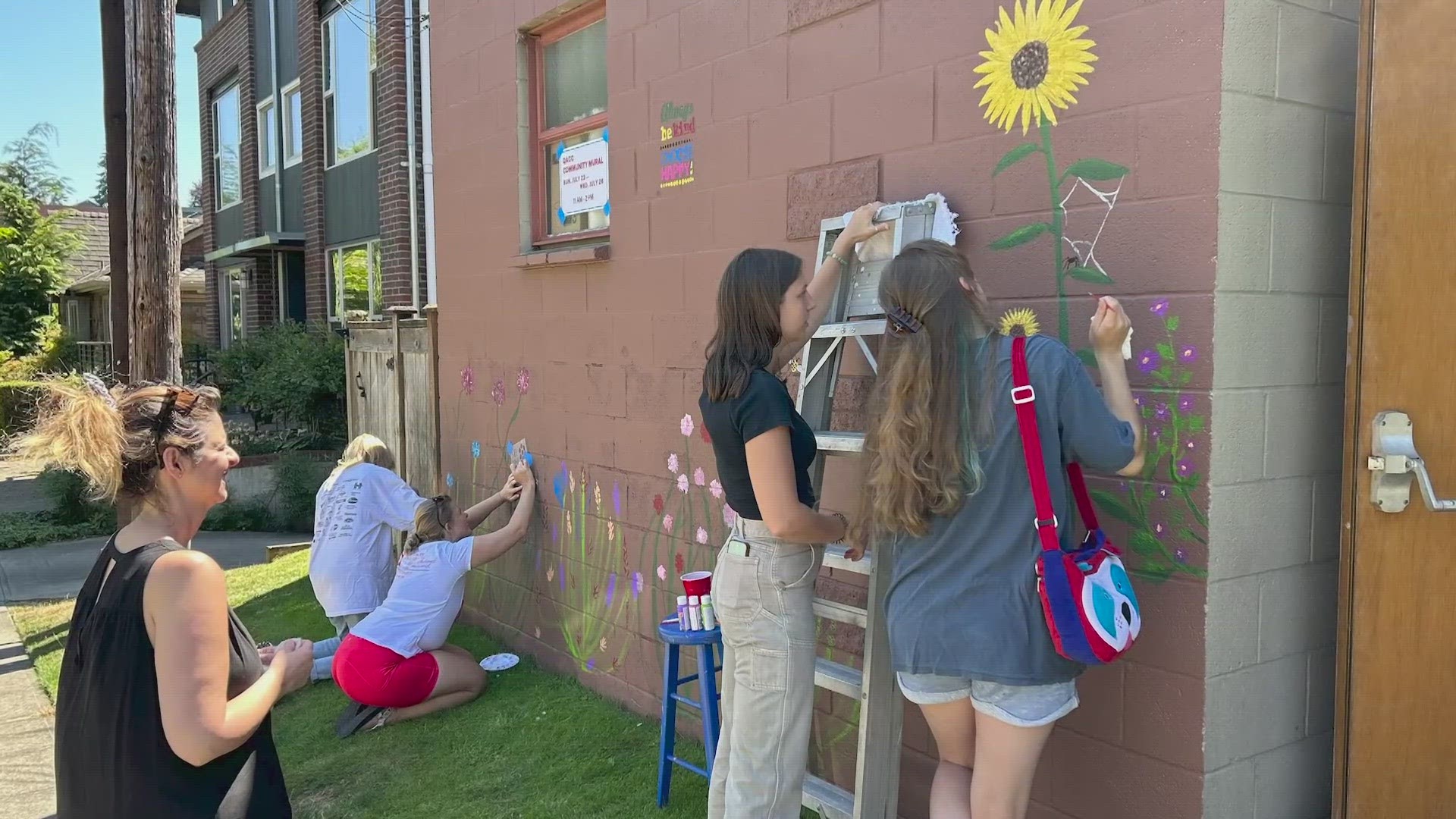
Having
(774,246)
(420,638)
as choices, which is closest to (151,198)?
(420,638)

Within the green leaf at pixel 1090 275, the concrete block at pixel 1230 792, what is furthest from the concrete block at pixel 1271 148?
the concrete block at pixel 1230 792

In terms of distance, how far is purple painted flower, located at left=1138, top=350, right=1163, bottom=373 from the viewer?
109 inches

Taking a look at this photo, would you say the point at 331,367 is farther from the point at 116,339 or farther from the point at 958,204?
the point at 958,204

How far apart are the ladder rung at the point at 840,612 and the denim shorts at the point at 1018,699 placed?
567mm

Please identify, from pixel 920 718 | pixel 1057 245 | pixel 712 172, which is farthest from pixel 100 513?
pixel 1057 245

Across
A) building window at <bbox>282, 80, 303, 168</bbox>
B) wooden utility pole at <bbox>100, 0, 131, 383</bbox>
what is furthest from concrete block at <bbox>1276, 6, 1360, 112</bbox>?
building window at <bbox>282, 80, 303, 168</bbox>

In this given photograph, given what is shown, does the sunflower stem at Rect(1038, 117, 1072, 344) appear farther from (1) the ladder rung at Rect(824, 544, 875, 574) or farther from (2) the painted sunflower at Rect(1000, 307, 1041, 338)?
(1) the ladder rung at Rect(824, 544, 875, 574)

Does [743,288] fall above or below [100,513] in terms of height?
above

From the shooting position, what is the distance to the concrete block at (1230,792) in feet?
8.94

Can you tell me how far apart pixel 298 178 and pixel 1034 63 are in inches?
627

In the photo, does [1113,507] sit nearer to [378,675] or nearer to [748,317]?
[748,317]

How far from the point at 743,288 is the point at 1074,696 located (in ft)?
4.53

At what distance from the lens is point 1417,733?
2.76 m

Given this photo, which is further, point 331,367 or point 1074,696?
point 331,367
